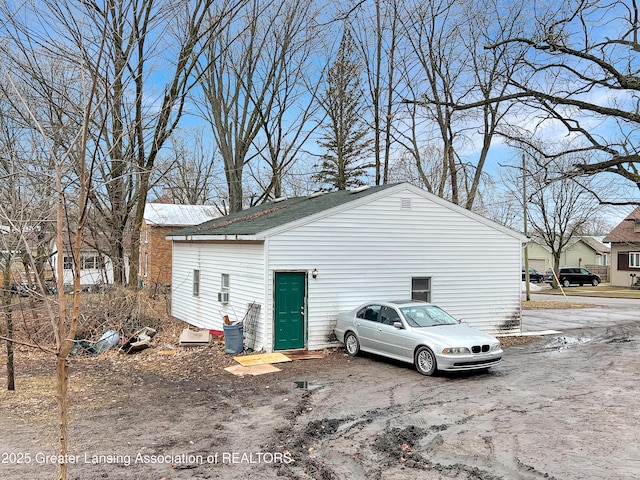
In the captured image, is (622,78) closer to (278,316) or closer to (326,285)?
(326,285)

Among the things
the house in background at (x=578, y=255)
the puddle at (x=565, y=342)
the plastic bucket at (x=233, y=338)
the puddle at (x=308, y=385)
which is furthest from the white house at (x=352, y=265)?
the house in background at (x=578, y=255)

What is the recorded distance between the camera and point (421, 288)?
15.6 metres

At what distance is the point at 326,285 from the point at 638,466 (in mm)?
8768

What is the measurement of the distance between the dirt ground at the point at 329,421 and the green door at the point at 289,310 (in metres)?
1.14

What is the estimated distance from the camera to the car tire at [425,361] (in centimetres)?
1102

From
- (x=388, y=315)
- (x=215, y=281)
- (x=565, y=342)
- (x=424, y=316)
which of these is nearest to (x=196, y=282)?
(x=215, y=281)

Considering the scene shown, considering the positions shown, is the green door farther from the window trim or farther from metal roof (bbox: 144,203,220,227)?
metal roof (bbox: 144,203,220,227)

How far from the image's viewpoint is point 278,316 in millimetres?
13484

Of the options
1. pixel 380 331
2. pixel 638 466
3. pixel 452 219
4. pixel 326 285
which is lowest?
pixel 638 466

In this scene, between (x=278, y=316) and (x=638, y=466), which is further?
(x=278, y=316)

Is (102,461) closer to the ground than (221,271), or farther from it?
closer to the ground

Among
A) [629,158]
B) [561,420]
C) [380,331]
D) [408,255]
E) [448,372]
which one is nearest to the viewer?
[561,420]

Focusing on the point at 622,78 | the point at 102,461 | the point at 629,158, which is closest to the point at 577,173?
the point at 629,158

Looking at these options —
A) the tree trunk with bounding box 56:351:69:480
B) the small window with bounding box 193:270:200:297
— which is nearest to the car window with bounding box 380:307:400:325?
the small window with bounding box 193:270:200:297
